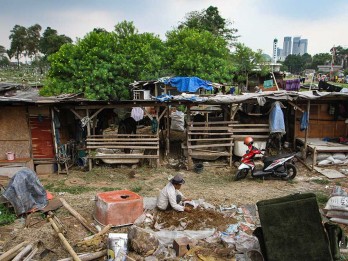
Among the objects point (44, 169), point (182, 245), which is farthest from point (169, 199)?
point (44, 169)

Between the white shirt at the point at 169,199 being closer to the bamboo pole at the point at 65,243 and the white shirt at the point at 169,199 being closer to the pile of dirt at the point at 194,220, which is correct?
the pile of dirt at the point at 194,220

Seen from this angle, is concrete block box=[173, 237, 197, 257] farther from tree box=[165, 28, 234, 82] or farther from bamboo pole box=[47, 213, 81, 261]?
tree box=[165, 28, 234, 82]

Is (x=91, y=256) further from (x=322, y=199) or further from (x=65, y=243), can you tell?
(x=322, y=199)

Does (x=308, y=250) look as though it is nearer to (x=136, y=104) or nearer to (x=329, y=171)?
(x=329, y=171)

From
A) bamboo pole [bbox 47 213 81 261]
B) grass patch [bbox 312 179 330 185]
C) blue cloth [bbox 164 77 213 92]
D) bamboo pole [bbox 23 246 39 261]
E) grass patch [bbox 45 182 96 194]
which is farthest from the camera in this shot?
blue cloth [bbox 164 77 213 92]

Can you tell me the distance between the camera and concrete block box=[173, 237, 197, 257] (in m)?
5.21

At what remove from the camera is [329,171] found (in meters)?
10.2

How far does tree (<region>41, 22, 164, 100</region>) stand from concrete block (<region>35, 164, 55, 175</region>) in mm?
8499

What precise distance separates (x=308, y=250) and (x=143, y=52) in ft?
60.7

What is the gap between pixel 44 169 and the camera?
10789 millimetres

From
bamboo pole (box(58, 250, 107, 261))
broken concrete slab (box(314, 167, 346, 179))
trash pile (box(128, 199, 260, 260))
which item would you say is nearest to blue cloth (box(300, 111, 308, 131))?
broken concrete slab (box(314, 167, 346, 179))

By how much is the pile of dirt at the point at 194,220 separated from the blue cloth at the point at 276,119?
5.42 metres

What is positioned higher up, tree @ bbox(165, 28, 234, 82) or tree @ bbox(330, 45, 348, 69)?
tree @ bbox(330, 45, 348, 69)

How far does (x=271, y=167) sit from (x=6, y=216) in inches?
298
